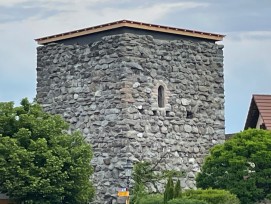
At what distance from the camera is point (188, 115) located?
41156 millimetres

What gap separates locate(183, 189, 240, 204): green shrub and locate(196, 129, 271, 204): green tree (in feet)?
4.90

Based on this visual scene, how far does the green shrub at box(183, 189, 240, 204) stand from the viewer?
119 feet

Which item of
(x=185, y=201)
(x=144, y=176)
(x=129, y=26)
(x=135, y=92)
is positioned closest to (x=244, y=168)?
(x=144, y=176)

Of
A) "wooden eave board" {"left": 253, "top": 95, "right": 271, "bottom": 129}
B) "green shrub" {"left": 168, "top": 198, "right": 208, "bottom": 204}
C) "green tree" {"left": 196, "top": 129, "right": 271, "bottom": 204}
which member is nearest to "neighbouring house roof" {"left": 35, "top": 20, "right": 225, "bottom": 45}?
"green tree" {"left": 196, "top": 129, "right": 271, "bottom": 204}

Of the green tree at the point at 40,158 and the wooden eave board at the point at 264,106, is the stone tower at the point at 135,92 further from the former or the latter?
the wooden eave board at the point at 264,106

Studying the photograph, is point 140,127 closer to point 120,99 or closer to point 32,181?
point 120,99

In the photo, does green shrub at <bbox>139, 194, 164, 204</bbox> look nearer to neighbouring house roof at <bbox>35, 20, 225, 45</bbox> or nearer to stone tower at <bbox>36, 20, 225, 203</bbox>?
stone tower at <bbox>36, 20, 225, 203</bbox>

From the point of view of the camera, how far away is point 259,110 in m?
45.7

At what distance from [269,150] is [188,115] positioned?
363 cm

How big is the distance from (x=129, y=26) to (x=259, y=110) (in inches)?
348

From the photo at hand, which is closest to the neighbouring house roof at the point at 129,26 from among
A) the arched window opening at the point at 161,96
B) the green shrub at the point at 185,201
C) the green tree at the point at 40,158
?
the arched window opening at the point at 161,96

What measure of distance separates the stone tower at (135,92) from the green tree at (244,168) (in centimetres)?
182

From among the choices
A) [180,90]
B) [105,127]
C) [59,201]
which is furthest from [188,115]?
[59,201]

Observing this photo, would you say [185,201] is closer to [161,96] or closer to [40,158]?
[40,158]
